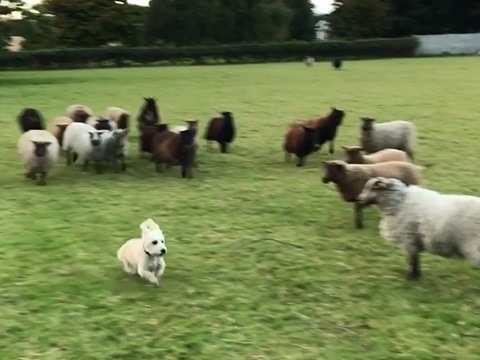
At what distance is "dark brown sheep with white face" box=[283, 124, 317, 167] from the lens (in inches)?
389

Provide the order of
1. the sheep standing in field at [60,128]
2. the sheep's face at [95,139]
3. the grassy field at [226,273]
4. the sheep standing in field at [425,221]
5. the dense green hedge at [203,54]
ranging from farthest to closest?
the dense green hedge at [203,54], the sheep standing in field at [60,128], the sheep's face at [95,139], the sheep standing in field at [425,221], the grassy field at [226,273]

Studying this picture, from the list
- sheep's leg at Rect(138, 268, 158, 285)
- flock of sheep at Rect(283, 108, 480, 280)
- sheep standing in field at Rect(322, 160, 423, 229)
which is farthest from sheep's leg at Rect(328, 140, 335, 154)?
sheep's leg at Rect(138, 268, 158, 285)

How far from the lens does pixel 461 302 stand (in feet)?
16.4

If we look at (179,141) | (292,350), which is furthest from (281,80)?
(292,350)

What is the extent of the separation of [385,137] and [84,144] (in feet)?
13.0

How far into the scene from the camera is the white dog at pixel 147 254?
507 centimetres

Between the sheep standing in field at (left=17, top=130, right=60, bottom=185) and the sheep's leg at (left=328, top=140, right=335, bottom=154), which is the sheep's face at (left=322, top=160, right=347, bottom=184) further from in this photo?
the sheep's leg at (left=328, top=140, right=335, bottom=154)

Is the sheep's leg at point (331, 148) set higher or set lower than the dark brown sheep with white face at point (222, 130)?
lower

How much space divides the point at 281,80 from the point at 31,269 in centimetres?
2124

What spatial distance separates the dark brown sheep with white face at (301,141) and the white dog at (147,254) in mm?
4715

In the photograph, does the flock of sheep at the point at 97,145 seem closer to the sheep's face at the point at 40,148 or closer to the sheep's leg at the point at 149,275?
the sheep's face at the point at 40,148

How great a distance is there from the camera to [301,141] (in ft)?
32.5

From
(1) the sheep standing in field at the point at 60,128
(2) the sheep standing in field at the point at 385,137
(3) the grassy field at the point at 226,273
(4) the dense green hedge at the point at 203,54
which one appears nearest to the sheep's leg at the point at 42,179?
(3) the grassy field at the point at 226,273

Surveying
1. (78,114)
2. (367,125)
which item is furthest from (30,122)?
(367,125)
